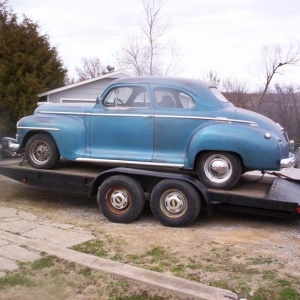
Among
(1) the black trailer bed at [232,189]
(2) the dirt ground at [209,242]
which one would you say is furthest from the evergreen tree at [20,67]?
(2) the dirt ground at [209,242]

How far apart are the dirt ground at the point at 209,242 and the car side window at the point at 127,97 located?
1.90 meters

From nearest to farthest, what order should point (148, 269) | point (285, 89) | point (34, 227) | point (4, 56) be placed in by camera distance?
1. point (148, 269)
2. point (34, 227)
3. point (4, 56)
4. point (285, 89)

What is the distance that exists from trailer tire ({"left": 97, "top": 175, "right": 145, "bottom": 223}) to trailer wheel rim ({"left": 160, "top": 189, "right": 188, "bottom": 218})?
364 mm

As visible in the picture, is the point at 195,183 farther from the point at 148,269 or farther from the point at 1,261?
the point at 1,261

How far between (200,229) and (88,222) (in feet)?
5.79

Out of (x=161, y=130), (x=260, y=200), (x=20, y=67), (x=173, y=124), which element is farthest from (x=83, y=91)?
(x=260, y=200)

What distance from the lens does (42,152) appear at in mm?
8281

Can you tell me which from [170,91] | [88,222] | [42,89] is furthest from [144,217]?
[42,89]

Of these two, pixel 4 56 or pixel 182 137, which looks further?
pixel 4 56

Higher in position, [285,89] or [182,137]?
[285,89]

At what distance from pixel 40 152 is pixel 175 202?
9.37 ft

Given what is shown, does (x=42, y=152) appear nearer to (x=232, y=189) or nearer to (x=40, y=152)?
(x=40, y=152)

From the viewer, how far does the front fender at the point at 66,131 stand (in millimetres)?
7867

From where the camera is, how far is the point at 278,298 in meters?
4.31
